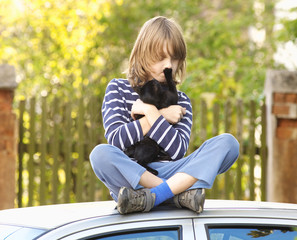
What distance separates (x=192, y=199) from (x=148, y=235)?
1.05 feet

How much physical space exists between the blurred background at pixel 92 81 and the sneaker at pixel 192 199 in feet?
10.8

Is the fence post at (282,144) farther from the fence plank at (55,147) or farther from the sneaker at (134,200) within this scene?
the sneaker at (134,200)

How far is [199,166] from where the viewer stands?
2.67 m

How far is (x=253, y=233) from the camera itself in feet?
7.86

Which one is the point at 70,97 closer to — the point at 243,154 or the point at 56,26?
the point at 56,26

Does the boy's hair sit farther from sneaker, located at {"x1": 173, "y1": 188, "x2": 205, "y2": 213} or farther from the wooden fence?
the wooden fence

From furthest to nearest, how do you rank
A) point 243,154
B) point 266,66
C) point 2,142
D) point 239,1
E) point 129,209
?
point 239,1 → point 266,66 → point 243,154 → point 2,142 → point 129,209

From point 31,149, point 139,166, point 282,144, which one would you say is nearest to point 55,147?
point 31,149

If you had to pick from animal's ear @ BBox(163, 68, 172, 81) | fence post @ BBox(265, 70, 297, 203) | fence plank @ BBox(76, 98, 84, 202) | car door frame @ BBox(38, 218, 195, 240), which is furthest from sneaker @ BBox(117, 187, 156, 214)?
Answer: fence post @ BBox(265, 70, 297, 203)

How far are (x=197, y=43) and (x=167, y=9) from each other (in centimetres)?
83

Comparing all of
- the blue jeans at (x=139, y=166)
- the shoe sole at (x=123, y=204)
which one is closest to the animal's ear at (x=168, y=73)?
the blue jeans at (x=139, y=166)

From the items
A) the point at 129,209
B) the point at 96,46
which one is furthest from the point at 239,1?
the point at 129,209

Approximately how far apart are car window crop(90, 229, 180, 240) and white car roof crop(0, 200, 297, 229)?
72 millimetres

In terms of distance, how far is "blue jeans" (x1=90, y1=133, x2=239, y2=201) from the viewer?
263cm
